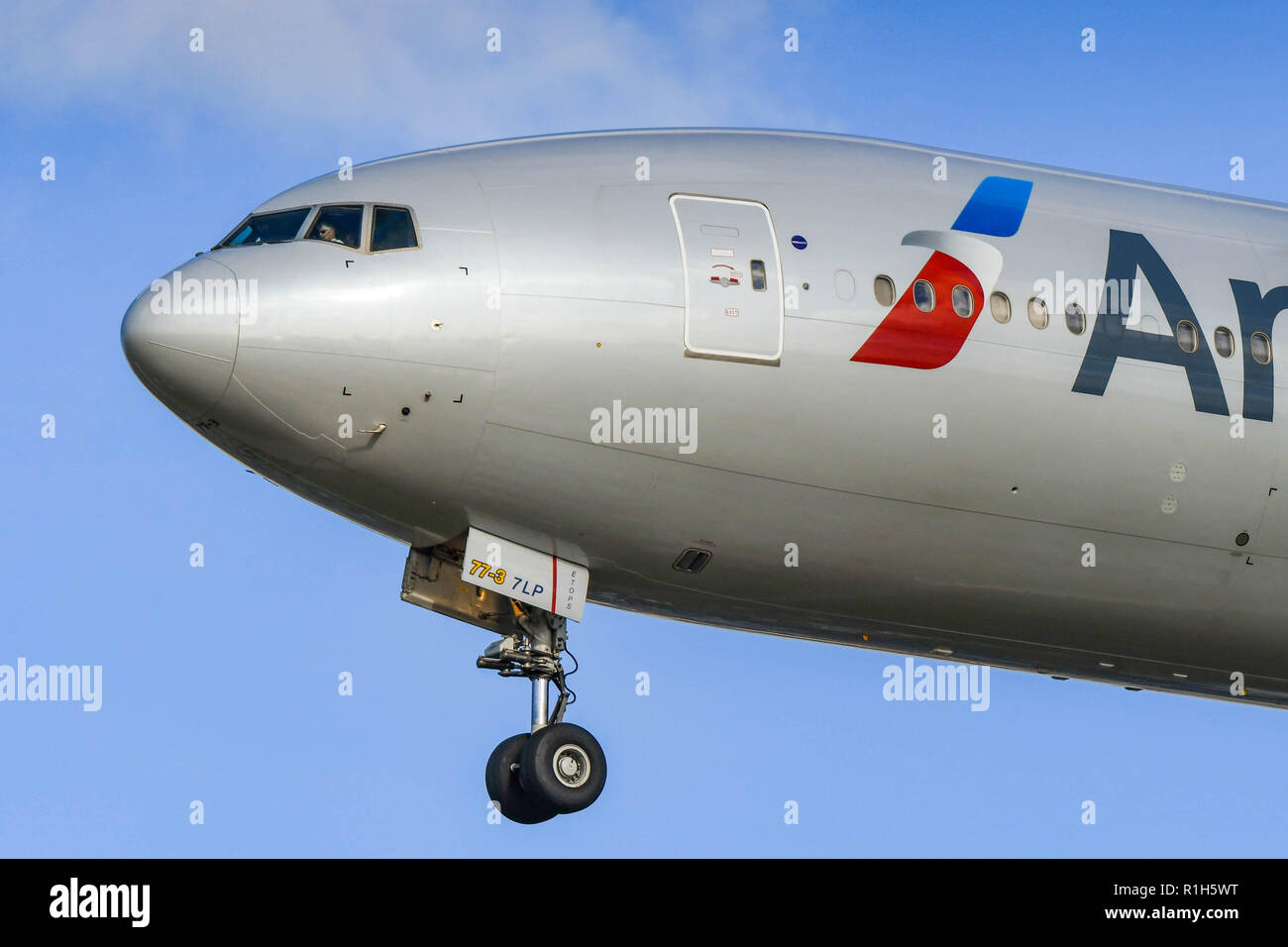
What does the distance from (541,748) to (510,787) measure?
1288 mm

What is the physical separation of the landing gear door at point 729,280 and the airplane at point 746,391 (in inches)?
1.5

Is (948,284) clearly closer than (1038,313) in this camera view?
Yes

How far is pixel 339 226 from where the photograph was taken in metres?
21.2

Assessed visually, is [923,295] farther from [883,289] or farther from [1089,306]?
[1089,306]

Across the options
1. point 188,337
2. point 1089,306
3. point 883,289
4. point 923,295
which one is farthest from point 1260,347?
point 188,337

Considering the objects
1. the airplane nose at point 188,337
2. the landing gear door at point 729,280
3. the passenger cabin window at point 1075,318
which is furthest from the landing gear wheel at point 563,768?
the passenger cabin window at point 1075,318

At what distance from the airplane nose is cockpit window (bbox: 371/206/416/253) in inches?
65.7

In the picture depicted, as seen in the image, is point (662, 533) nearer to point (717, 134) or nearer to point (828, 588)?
point (828, 588)

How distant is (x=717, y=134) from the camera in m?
23.4

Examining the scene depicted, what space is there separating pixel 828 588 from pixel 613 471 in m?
3.47

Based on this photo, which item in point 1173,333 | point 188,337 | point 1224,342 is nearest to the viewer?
point 188,337

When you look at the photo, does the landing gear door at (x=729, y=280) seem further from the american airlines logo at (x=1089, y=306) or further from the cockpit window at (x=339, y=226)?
the cockpit window at (x=339, y=226)

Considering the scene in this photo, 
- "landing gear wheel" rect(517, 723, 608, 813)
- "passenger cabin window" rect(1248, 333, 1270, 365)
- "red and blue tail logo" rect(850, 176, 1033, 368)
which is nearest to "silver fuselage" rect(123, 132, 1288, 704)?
"red and blue tail logo" rect(850, 176, 1033, 368)

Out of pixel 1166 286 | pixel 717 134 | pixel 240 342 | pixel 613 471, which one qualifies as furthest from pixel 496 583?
pixel 1166 286
